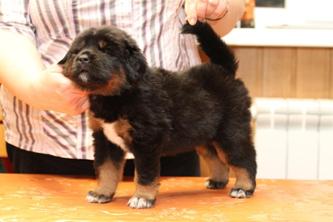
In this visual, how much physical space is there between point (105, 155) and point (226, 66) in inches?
13.3

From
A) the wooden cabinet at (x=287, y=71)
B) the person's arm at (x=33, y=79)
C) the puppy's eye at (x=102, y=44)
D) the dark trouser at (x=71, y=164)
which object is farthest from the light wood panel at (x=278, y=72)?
the puppy's eye at (x=102, y=44)

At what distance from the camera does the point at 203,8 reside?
3.88 feet

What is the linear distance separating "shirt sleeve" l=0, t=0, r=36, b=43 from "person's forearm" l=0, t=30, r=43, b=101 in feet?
0.10

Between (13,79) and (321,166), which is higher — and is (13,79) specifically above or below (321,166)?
above

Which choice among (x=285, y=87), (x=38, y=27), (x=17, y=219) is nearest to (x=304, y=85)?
(x=285, y=87)

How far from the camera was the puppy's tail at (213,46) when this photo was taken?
1235 mm

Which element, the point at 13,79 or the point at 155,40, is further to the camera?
the point at 155,40

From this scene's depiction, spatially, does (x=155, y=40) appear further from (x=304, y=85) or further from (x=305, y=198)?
(x=304, y=85)

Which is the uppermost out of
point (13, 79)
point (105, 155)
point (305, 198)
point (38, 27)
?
point (38, 27)

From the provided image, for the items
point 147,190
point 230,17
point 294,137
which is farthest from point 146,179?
point 294,137

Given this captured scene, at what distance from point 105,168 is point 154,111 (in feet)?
0.58

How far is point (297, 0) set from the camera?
253cm

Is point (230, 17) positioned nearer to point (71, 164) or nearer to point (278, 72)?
point (71, 164)

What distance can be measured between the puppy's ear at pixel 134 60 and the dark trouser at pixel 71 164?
40 cm
